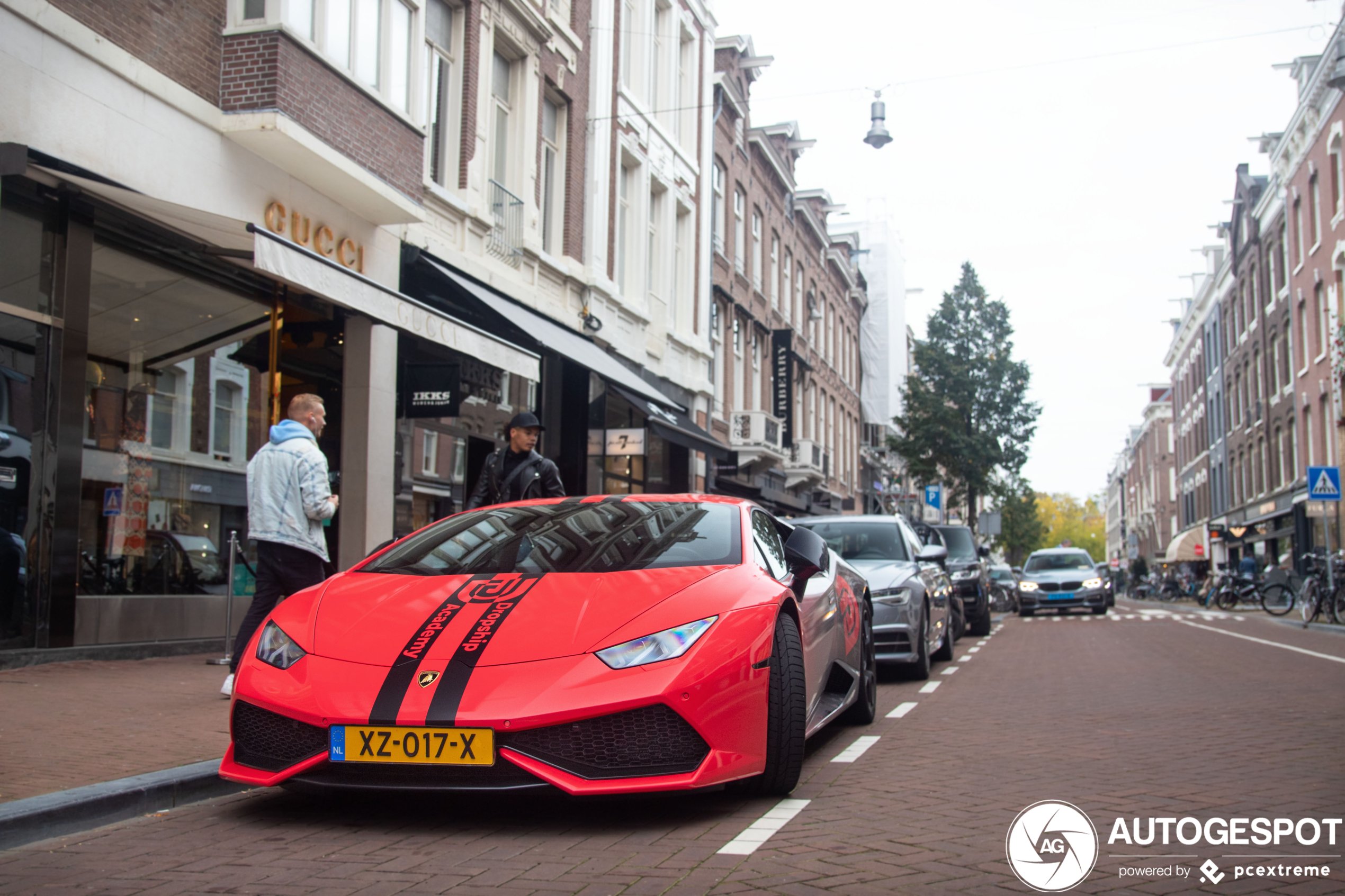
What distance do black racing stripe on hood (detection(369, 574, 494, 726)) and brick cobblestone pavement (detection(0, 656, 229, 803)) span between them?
134 cm

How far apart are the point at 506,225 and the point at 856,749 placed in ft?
38.1

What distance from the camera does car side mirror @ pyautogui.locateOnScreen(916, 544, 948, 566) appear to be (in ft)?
35.8

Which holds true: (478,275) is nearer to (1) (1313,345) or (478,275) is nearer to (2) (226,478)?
(2) (226,478)

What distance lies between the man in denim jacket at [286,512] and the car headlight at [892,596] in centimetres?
495

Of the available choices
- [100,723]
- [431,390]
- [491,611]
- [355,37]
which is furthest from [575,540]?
[431,390]

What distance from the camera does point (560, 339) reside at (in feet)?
50.6

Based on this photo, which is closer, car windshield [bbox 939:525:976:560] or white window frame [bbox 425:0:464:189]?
white window frame [bbox 425:0:464:189]

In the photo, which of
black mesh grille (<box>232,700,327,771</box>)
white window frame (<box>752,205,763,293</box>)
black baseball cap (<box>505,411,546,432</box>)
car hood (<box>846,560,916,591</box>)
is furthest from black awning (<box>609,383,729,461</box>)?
white window frame (<box>752,205,763,293</box>)

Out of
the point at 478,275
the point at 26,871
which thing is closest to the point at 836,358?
the point at 478,275

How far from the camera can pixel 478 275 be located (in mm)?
15055

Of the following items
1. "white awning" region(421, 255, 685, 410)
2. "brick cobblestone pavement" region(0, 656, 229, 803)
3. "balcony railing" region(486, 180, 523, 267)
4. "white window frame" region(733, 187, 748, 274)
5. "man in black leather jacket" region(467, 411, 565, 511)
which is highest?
"white window frame" region(733, 187, 748, 274)

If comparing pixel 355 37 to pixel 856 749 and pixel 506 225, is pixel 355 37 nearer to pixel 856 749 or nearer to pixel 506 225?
pixel 506 225

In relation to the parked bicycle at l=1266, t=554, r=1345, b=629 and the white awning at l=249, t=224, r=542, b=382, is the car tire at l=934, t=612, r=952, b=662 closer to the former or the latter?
the white awning at l=249, t=224, r=542, b=382

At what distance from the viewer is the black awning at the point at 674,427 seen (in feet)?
57.9
